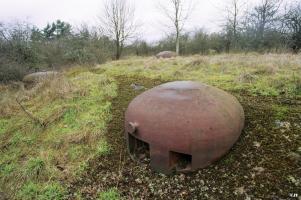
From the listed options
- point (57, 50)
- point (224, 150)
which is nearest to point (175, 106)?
point (224, 150)

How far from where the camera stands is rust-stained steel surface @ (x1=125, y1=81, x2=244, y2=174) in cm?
278

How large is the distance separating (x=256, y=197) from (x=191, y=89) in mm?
1471

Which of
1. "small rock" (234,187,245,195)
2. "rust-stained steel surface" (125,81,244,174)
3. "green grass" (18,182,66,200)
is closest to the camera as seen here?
"small rock" (234,187,245,195)

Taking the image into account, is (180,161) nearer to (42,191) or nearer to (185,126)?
(185,126)

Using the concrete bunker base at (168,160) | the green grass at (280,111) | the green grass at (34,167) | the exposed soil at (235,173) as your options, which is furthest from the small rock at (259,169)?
the green grass at (34,167)

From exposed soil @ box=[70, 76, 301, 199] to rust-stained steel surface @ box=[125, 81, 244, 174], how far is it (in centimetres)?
17

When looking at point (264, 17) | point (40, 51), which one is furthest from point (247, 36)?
point (40, 51)

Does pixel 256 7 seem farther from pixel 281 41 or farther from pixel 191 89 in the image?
pixel 191 89

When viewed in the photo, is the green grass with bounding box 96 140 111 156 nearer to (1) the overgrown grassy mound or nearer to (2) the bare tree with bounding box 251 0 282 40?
(1) the overgrown grassy mound

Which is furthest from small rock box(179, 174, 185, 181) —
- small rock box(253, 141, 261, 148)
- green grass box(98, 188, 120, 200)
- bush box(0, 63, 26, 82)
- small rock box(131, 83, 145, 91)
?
bush box(0, 63, 26, 82)

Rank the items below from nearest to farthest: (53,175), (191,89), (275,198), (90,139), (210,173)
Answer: (275,198), (210,173), (191,89), (53,175), (90,139)

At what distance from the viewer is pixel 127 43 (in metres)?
21.2

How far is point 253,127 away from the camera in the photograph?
3516 mm

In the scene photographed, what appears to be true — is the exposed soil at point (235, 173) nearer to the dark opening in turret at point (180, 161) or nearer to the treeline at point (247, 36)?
the dark opening in turret at point (180, 161)
